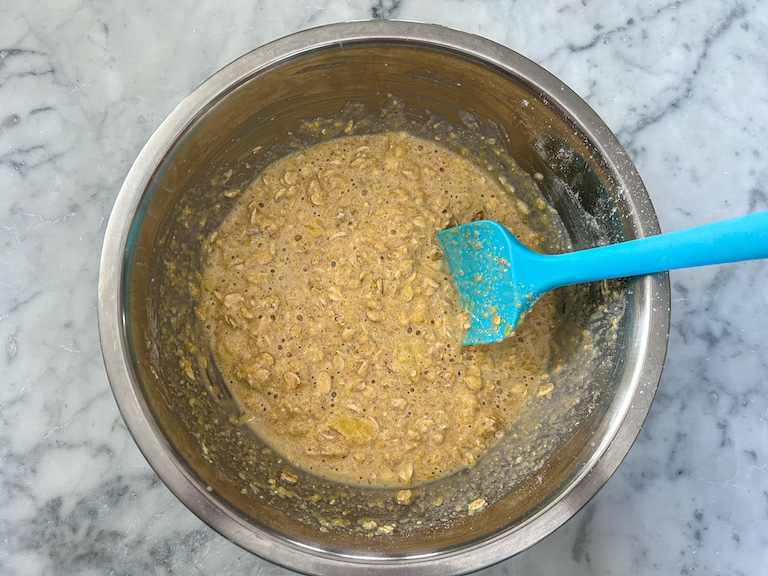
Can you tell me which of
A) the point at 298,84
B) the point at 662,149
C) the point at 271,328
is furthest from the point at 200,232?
the point at 662,149

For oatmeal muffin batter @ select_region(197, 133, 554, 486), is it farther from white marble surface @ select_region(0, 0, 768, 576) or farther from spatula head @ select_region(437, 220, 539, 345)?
white marble surface @ select_region(0, 0, 768, 576)

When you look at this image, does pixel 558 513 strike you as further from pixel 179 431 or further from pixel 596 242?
pixel 179 431

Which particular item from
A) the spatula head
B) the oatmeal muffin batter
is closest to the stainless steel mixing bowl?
the oatmeal muffin batter

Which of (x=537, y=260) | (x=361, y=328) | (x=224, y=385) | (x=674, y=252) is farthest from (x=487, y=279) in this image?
(x=224, y=385)

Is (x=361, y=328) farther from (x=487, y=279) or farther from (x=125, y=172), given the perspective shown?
(x=125, y=172)

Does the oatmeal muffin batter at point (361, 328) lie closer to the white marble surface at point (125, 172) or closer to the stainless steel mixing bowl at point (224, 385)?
the stainless steel mixing bowl at point (224, 385)

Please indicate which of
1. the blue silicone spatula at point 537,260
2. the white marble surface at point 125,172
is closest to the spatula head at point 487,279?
the blue silicone spatula at point 537,260

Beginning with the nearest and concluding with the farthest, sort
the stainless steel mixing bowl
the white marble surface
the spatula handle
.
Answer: the spatula handle → the stainless steel mixing bowl → the white marble surface

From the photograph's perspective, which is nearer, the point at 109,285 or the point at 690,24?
the point at 109,285
